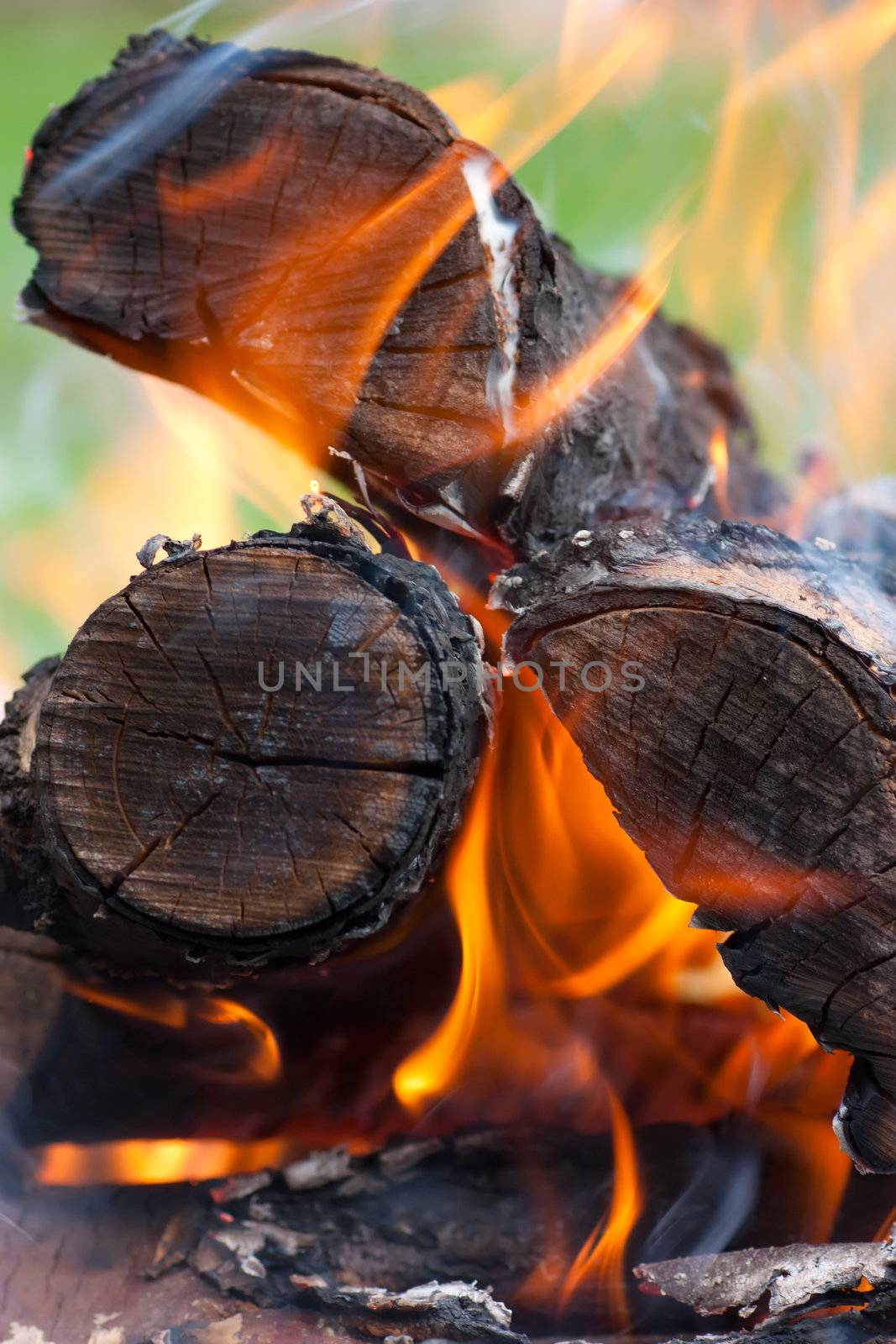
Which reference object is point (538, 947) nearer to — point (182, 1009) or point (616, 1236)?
point (616, 1236)

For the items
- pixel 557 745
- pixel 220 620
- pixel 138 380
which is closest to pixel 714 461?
pixel 557 745

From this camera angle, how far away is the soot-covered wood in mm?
1137

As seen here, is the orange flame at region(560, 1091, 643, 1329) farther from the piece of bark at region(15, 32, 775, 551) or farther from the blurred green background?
the blurred green background

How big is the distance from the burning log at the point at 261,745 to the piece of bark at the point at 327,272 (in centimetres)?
29

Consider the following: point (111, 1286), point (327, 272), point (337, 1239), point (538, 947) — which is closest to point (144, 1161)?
point (111, 1286)

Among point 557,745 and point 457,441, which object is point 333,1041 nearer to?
point 557,745

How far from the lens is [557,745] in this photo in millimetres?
1542

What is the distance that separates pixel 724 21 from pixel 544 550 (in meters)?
2.15

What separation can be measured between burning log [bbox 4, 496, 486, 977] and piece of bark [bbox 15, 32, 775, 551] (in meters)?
0.29

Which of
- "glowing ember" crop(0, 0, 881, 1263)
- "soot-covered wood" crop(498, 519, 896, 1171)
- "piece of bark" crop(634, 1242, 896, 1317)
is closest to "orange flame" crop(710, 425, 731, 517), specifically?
"glowing ember" crop(0, 0, 881, 1263)

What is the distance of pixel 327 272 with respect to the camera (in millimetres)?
1450

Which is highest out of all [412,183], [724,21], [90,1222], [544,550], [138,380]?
[724,21]

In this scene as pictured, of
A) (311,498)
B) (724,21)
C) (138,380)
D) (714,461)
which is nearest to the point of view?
(311,498)

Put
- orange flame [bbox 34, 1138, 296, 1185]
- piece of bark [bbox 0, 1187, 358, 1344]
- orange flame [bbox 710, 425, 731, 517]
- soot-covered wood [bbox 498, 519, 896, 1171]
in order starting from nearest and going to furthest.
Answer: soot-covered wood [bbox 498, 519, 896, 1171], piece of bark [bbox 0, 1187, 358, 1344], orange flame [bbox 34, 1138, 296, 1185], orange flame [bbox 710, 425, 731, 517]
